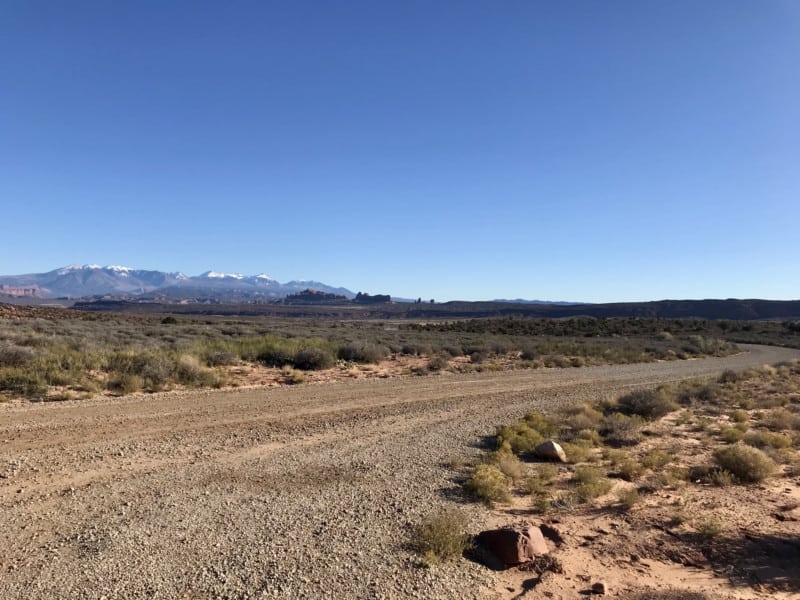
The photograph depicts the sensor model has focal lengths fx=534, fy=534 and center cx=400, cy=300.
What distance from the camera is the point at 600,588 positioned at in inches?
236

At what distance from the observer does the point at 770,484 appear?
32.6 feet

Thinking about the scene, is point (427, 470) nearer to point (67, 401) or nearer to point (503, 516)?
point (503, 516)

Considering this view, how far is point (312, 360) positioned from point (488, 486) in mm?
18018

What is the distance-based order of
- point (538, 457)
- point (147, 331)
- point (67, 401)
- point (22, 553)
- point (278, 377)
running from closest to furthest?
point (22, 553), point (538, 457), point (67, 401), point (278, 377), point (147, 331)

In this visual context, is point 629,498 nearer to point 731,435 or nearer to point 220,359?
point 731,435

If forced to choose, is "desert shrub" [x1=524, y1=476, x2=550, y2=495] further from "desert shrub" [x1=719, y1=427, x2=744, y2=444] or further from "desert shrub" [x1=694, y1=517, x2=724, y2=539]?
"desert shrub" [x1=719, y1=427, x2=744, y2=444]

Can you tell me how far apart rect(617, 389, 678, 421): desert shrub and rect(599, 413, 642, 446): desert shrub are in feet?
4.41

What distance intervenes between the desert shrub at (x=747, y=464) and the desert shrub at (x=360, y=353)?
20.7 m

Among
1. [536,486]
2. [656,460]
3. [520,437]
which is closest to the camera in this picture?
[536,486]

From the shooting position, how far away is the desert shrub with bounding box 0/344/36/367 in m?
18.5

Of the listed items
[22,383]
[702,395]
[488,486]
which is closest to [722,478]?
[488,486]

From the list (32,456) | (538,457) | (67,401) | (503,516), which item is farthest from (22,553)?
(67,401)

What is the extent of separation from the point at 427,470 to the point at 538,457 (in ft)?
9.53

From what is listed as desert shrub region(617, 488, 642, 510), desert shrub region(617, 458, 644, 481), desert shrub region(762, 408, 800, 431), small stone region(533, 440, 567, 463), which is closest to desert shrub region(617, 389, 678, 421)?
desert shrub region(762, 408, 800, 431)
